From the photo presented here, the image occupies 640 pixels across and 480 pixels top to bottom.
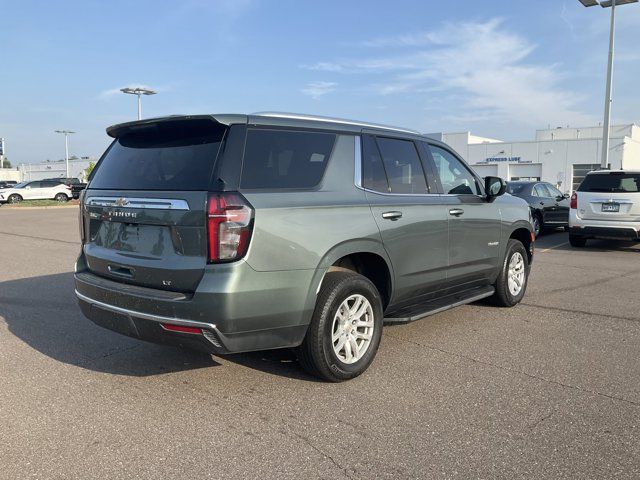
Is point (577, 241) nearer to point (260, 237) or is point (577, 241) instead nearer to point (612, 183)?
point (612, 183)

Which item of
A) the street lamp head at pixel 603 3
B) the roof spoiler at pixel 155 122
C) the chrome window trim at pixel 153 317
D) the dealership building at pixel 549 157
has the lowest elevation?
the chrome window trim at pixel 153 317

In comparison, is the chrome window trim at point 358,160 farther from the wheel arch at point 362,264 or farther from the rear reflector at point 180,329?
the rear reflector at point 180,329

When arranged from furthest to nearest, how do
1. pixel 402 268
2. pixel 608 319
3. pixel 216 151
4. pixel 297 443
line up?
pixel 608 319 → pixel 402 268 → pixel 216 151 → pixel 297 443

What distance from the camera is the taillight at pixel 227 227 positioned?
3.31 meters

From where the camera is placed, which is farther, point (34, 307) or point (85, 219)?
point (34, 307)

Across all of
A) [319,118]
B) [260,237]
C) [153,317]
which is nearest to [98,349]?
[153,317]

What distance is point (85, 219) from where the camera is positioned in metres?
4.26

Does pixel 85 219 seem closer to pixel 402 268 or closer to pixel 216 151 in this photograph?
pixel 216 151

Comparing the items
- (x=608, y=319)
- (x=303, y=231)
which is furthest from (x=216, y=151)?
(x=608, y=319)

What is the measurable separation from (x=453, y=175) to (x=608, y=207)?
24.3 feet

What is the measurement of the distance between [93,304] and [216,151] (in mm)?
1519

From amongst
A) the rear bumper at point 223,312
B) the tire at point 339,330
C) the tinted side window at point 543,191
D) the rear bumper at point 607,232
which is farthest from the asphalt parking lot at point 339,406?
the tinted side window at point 543,191

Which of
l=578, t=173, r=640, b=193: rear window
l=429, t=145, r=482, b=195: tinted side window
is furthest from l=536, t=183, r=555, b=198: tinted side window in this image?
l=429, t=145, r=482, b=195: tinted side window

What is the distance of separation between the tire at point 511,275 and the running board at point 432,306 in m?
0.44
